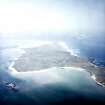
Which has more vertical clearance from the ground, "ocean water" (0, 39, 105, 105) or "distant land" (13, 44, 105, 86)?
"distant land" (13, 44, 105, 86)

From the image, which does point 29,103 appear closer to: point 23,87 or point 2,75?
point 23,87

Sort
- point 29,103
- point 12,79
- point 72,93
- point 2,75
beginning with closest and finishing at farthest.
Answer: point 29,103 → point 72,93 → point 12,79 → point 2,75

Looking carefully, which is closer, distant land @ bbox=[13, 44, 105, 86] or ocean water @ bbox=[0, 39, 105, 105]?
ocean water @ bbox=[0, 39, 105, 105]

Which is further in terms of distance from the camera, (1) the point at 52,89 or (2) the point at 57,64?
(2) the point at 57,64

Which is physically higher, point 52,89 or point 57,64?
point 57,64

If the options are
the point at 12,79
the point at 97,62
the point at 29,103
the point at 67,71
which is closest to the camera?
the point at 29,103

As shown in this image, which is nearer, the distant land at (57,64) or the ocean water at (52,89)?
the ocean water at (52,89)

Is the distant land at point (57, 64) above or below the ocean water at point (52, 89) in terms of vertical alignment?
above

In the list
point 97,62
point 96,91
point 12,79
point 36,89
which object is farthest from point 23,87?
point 97,62
